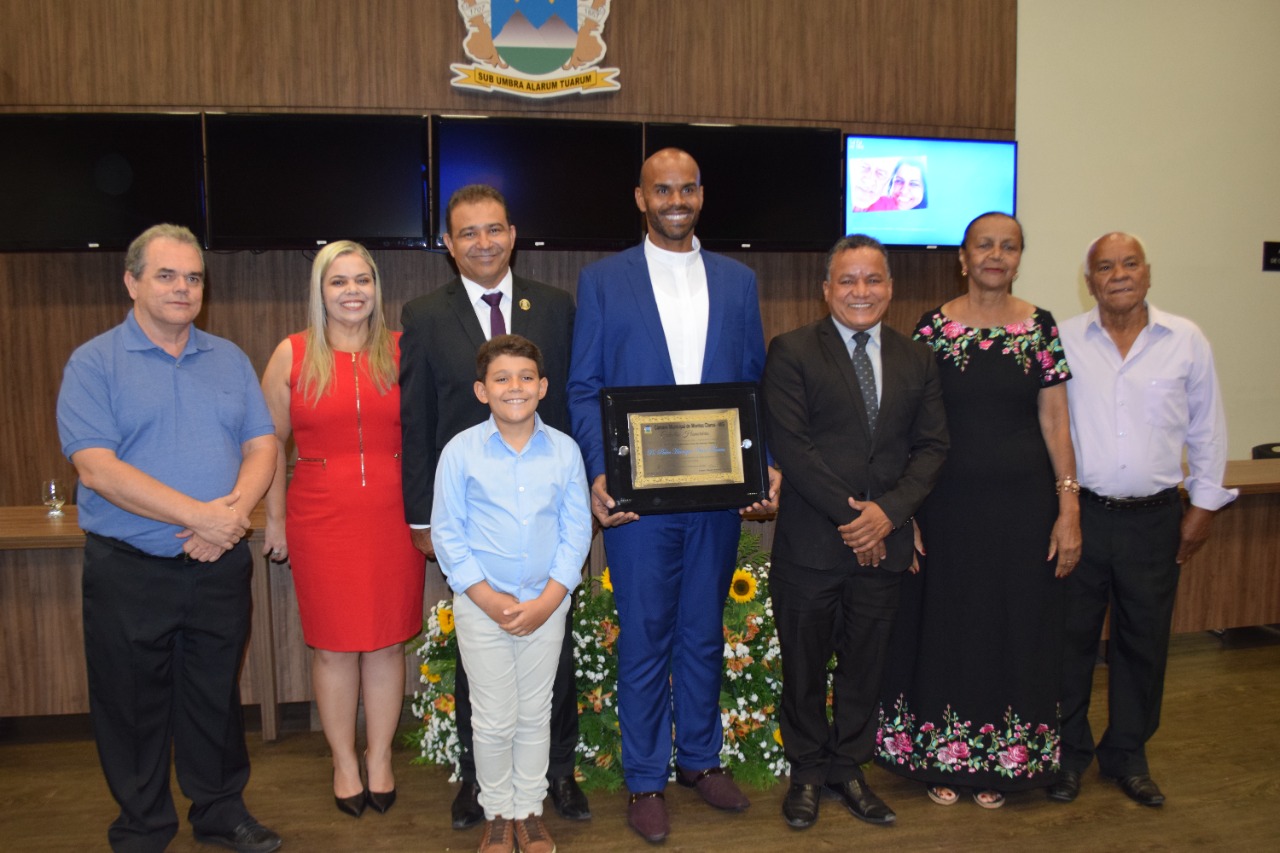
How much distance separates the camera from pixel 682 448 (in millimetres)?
Answer: 2727

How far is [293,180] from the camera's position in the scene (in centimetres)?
468

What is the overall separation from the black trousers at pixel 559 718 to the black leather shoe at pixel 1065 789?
1.60 meters

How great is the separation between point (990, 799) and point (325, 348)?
101 inches

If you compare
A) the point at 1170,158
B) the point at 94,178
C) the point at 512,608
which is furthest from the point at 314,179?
the point at 1170,158

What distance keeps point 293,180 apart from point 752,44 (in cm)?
261

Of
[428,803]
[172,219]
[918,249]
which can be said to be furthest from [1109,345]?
[172,219]

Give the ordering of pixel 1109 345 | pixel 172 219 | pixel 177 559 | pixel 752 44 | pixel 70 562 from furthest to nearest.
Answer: pixel 752 44 < pixel 172 219 < pixel 70 562 < pixel 1109 345 < pixel 177 559

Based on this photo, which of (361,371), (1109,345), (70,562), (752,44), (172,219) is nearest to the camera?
(361,371)

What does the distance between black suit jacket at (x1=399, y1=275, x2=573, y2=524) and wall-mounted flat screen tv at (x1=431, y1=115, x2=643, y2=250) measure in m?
2.11

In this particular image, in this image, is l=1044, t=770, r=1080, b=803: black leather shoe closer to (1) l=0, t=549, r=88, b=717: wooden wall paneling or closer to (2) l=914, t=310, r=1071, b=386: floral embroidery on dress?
(2) l=914, t=310, r=1071, b=386: floral embroidery on dress

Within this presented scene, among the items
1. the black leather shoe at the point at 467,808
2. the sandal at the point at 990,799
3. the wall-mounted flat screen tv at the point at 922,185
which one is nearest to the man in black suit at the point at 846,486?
the sandal at the point at 990,799

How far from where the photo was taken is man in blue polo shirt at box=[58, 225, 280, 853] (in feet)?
8.29

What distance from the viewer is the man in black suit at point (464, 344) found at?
2801 mm

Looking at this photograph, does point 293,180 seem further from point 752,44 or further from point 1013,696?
point 1013,696
